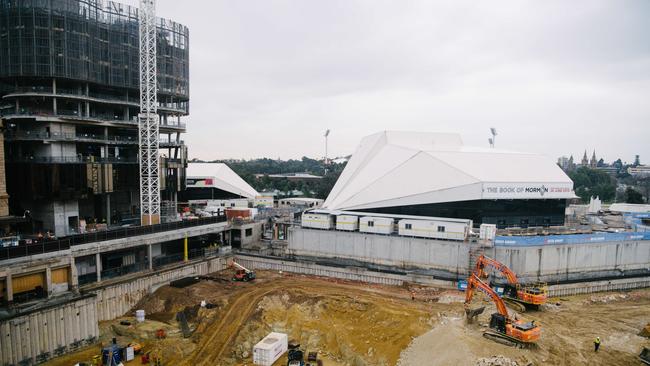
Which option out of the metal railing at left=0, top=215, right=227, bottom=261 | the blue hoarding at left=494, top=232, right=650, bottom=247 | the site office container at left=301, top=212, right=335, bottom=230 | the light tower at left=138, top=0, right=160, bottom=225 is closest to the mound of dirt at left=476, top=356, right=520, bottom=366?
the blue hoarding at left=494, top=232, right=650, bottom=247

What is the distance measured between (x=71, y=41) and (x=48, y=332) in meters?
29.9

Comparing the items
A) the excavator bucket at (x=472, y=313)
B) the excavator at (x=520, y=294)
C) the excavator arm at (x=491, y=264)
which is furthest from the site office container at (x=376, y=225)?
the excavator bucket at (x=472, y=313)

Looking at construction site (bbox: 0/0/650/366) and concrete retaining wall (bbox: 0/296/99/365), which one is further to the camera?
construction site (bbox: 0/0/650/366)

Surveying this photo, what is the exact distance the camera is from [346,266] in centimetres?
4497

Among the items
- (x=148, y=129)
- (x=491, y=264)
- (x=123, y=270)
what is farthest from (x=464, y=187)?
(x=123, y=270)

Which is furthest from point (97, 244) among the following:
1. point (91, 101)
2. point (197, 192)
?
point (197, 192)

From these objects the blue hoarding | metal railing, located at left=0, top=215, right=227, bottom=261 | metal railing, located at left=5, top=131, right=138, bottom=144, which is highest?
metal railing, located at left=5, top=131, right=138, bottom=144

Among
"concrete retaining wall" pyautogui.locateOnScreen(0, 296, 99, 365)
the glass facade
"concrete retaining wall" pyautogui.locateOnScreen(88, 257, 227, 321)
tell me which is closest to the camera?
"concrete retaining wall" pyautogui.locateOnScreen(0, 296, 99, 365)

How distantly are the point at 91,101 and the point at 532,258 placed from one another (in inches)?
1946

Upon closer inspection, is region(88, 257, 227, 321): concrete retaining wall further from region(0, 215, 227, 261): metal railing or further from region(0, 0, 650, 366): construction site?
region(0, 215, 227, 261): metal railing

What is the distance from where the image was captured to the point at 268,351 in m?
27.4

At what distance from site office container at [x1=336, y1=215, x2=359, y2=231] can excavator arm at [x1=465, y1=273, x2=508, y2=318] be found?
604 inches

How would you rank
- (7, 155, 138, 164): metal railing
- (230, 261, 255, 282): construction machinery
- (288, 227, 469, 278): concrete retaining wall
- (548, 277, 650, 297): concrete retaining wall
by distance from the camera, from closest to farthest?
(548, 277, 650, 297): concrete retaining wall
(230, 261, 255, 282): construction machinery
(288, 227, 469, 278): concrete retaining wall
(7, 155, 138, 164): metal railing

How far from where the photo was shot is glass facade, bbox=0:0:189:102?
42406mm
